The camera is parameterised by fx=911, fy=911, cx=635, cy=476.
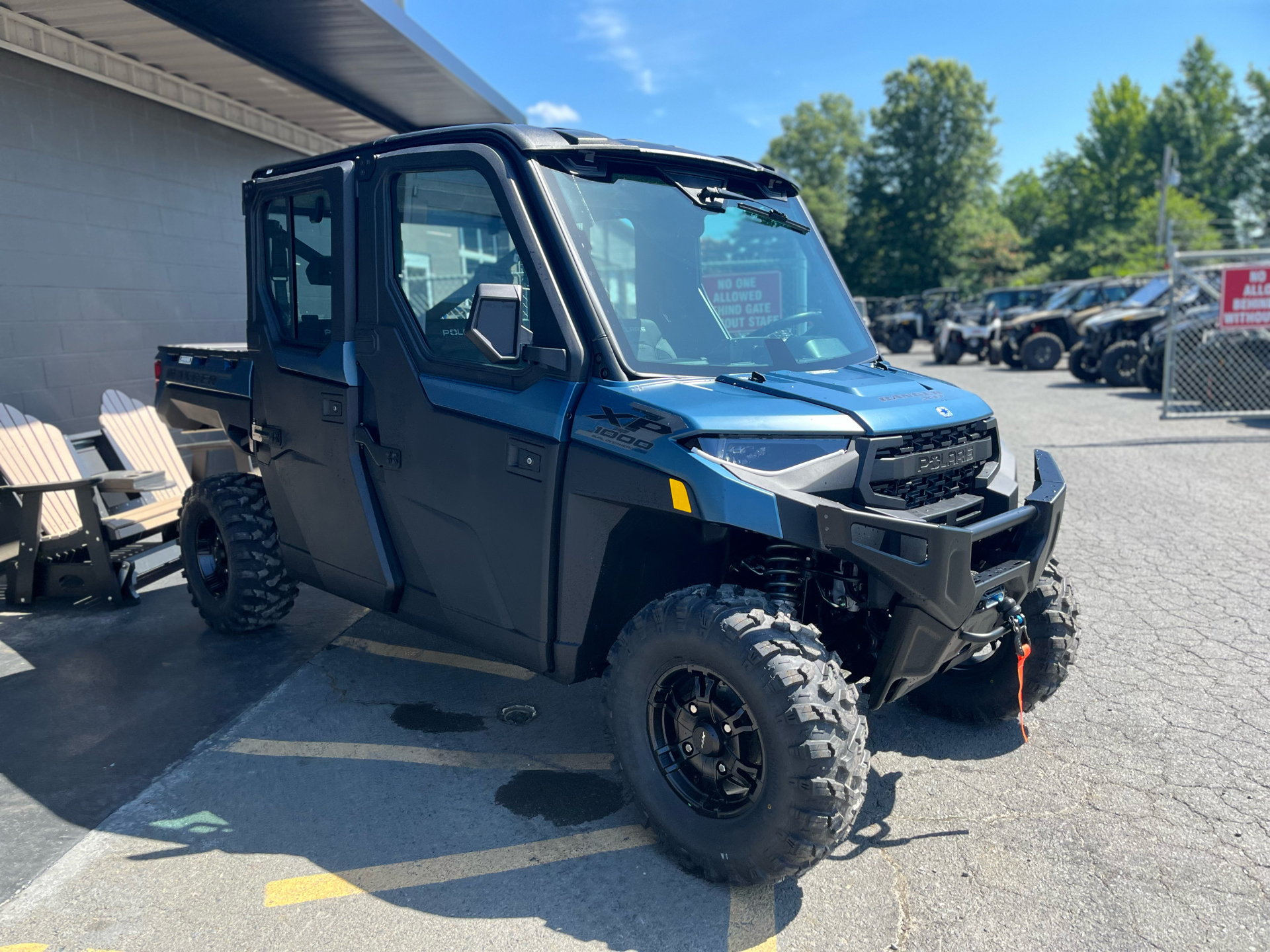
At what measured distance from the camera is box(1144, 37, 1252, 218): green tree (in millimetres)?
53781

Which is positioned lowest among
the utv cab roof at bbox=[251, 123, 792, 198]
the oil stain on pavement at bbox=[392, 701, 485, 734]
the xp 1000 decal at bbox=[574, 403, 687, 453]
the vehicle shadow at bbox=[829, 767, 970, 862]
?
the oil stain on pavement at bbox=[392, 701, 485, 734]

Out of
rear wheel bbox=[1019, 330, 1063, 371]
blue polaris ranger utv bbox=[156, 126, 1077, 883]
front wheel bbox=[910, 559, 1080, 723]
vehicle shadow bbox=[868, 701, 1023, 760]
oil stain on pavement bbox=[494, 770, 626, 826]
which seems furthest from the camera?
rear wheel bbox=[1019, 330, 1063, 371]

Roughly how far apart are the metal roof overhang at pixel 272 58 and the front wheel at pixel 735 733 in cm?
671

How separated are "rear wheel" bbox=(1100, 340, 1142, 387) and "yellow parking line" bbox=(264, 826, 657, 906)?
15645 mm

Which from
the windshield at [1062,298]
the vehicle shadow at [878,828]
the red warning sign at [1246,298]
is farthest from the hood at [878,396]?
the windshield at [1062,298]

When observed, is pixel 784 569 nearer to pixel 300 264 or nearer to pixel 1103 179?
pixel 300 264

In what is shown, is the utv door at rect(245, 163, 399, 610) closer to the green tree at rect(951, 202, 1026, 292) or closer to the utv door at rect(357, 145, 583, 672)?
the utv door at rect(357, 145, 583, 672)

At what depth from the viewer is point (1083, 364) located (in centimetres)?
1708

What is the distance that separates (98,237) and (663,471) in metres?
7.21

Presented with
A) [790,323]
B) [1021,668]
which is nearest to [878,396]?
[790,323]

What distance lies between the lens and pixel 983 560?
3.24 metres

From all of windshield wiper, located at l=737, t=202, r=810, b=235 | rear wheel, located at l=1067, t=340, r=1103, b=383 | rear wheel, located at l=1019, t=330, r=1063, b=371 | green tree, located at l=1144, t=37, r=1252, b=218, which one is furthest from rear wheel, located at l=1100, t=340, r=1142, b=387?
green tree, located at l=1144, t=37, r=1252, b=218

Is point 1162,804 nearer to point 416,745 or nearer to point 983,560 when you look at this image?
point 983,560

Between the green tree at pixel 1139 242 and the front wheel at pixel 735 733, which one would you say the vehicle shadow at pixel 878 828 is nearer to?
the front wheel at pixel 735 733
